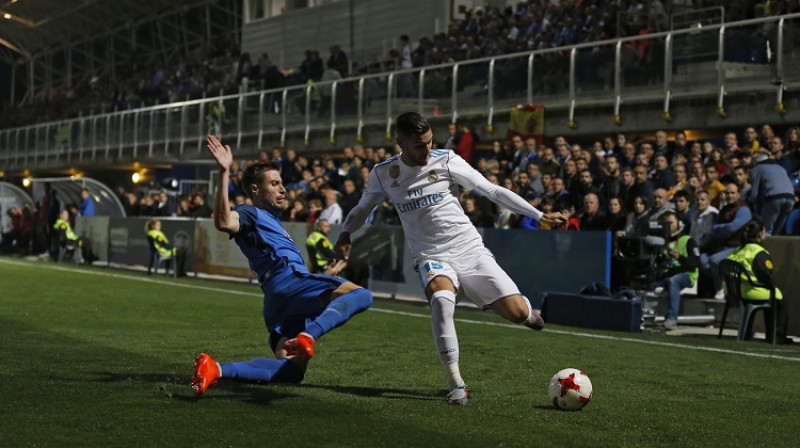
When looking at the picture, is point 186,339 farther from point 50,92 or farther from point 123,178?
point 50,92

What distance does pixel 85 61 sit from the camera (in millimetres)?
70250

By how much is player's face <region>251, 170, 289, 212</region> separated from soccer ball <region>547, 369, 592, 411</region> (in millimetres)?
2330

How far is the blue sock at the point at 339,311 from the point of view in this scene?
24.5ft

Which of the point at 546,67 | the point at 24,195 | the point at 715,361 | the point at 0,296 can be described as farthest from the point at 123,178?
the point at 715,361

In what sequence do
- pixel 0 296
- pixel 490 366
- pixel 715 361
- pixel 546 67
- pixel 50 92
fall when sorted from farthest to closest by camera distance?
pixel 50 92, pixel 546 67, pixel 0 296, pixel 715 361, pixel 490 366

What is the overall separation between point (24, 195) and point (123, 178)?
10825mm

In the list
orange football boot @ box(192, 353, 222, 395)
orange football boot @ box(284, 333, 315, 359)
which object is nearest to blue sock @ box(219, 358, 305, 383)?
orange football boot @ box(192, 353, 222, 395)

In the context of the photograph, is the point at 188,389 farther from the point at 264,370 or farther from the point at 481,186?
the point at 481,186

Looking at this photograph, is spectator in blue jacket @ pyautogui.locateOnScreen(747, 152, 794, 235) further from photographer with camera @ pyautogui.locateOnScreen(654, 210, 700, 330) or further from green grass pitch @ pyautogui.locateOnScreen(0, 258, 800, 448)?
green grass pitch @ pyautogui.locateOnScreen(0, 258, 800, 448)

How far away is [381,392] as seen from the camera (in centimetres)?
840

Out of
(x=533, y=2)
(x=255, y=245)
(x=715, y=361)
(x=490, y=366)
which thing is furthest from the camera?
(x=533, y=2)

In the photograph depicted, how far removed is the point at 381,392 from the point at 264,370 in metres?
0.97

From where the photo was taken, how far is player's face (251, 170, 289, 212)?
26.7 ft

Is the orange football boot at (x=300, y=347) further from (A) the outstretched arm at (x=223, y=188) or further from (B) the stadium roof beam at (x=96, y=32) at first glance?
(B) the stadium roof beam at (x=96, y=32)
